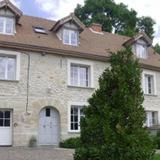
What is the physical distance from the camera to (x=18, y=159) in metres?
13.2

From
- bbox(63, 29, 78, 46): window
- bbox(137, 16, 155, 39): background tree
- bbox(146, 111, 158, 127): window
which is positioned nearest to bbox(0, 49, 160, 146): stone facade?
bbox(63, 29, 78, 46): window

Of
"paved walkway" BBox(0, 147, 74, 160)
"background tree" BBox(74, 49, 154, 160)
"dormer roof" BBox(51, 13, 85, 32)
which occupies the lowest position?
"paved walkway" BBox(0, 147, 74, 160)

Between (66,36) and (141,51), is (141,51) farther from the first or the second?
(66,36)

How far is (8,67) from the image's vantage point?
2105cm

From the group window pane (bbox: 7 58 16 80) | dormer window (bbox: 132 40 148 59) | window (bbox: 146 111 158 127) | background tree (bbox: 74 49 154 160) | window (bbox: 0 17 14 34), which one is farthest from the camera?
dormer window (bbox: 132 40 148 59)

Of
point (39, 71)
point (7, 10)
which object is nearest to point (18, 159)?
point (39, 71)

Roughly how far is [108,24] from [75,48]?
20.2 metres

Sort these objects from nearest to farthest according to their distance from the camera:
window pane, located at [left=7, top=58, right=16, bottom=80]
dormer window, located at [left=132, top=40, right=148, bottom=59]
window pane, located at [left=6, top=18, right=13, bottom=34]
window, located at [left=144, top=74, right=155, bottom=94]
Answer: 1. window pane, located at [left=7, top=58, right=16, bottom=80]
2. window pane, located at [left=6, top=18, right=13, bottom=34]
3. window, located at [left=144, top=74, right=155, bottom=94]
4. dormer window, located at [left=132, top=40, right=148, bottom=59]

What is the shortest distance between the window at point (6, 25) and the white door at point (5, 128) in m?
4.81

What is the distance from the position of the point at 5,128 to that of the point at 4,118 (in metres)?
0.57

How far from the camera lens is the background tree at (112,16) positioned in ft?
141

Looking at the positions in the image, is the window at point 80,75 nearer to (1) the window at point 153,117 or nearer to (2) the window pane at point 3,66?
(2) the window pane at point 3,66

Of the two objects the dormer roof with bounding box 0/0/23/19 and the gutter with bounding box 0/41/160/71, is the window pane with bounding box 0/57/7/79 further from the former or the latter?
the dormer roof with bounding box 0/0/23/19

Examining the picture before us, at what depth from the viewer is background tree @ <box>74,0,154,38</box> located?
1692 inches
